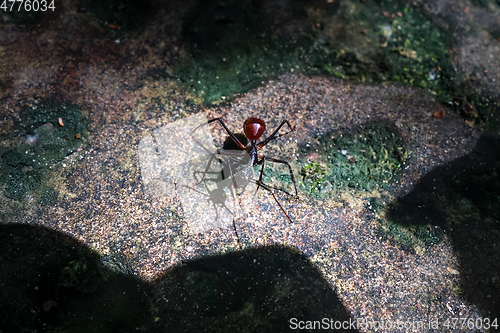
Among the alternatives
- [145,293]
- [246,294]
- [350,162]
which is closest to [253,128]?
[350,162]

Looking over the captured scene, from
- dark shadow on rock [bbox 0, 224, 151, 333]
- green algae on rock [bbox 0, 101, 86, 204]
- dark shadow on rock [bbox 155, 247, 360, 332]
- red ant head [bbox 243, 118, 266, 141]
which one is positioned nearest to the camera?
dark shadow on rock [bbox 0, 224, 151, 333]

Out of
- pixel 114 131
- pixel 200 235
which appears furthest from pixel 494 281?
pixel 114 131

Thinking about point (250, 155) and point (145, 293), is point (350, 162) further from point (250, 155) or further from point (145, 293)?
point (145, 293)

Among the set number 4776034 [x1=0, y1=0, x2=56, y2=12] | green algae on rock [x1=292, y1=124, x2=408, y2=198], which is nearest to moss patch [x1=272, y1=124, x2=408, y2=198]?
green algae on rock [x1=292, y1=124, x2=408, y2=198]

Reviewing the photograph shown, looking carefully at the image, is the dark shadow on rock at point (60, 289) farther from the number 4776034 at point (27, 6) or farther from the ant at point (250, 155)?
the number 4776034 at point (27, 6)

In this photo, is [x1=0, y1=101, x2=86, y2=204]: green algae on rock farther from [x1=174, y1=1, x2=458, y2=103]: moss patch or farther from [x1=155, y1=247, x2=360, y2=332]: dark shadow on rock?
[x1=155, y1=247, x2=360, y2=332]: dark shadow on rock

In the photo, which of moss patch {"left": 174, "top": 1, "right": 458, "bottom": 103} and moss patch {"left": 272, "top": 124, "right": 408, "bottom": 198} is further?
moss patch {"left": 174, "top": 1, "right": 458, "bottom": 103}

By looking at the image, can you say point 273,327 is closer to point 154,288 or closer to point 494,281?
point 154,288
